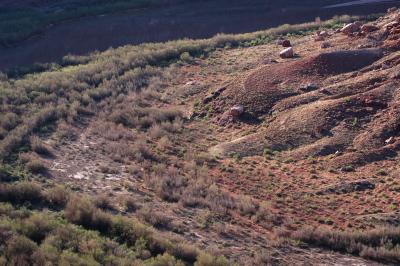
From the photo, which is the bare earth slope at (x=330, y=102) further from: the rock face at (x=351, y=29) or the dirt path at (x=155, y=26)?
the dirt path at (x=155, y=26)

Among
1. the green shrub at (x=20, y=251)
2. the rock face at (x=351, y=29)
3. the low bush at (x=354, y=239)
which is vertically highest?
the rock face at (x=351, y=29)

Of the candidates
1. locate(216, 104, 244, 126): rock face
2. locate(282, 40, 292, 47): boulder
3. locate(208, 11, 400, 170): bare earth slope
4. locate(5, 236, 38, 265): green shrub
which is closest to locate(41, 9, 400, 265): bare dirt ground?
locate(208, 11, 400, 170): bare earth slope

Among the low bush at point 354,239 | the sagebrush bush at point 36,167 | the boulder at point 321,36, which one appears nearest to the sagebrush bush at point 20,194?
the sagebrush bush at point 36,167

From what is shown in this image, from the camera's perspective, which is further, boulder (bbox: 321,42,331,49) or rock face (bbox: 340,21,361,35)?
rock face (bbox: 340,21,361,35)

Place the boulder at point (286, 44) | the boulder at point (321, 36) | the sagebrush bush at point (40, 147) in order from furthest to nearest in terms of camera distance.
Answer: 1. the boulder at point (286, 44)
2. the boulder at point (321, 36)
3. the sagebrush bush at point (40, 147)

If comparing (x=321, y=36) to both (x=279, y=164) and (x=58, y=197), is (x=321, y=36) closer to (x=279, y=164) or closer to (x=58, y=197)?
(x=279, y=164)

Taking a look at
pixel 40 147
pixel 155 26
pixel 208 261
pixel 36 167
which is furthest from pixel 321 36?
pixel 208 261

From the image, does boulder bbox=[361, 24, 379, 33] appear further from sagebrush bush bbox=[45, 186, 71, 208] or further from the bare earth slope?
sagebrush bush bbox=[45, 186, 71, 208]

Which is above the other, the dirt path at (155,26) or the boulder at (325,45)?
the boulder at (325,45)
